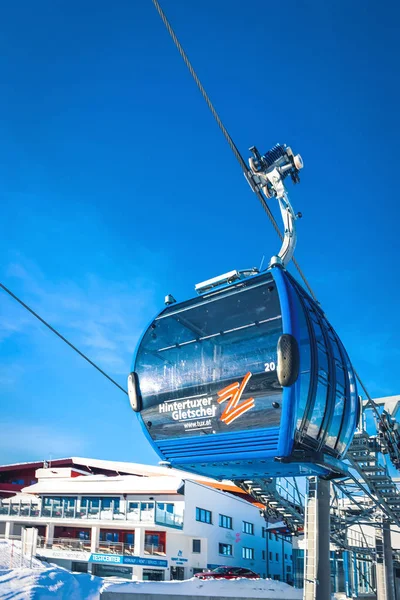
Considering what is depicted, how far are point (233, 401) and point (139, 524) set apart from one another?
30.3 m

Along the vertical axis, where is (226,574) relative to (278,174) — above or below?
below

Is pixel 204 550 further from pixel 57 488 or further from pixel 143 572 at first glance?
pixel 57 488

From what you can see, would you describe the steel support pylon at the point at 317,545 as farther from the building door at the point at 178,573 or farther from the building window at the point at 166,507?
the building door at the point at 178,573

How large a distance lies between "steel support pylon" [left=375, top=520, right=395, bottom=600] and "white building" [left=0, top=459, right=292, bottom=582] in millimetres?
15319

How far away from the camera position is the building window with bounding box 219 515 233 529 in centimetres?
4247

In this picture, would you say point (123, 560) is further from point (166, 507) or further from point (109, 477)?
point (109, 477)

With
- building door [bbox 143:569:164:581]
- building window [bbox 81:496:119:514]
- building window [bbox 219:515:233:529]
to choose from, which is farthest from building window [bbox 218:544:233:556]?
building window [bbox 81:496:119:514]

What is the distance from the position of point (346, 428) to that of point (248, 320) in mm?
2513

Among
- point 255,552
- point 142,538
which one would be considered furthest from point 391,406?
point 255,552

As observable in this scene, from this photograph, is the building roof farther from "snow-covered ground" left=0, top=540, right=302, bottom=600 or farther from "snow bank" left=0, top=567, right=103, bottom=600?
"snow bank" left=0, top=567, right=103, bottom=600

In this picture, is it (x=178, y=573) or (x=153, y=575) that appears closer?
(x=153, y=575)

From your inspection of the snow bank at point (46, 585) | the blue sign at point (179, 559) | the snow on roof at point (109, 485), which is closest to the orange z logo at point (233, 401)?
the snow bank at point (46, 585)

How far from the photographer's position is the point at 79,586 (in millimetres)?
15281

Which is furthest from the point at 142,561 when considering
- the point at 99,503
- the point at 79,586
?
the point at 79,586
